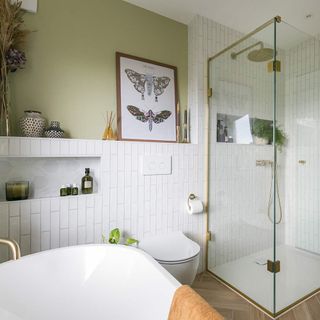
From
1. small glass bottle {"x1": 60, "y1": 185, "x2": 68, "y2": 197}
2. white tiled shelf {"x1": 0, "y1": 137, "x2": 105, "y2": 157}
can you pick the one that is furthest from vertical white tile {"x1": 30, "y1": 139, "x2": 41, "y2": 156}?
small glass bottle {"x1": 60, "y1": 185, "x2": 68, "y2": 197}

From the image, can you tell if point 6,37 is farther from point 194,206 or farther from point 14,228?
point 194,206

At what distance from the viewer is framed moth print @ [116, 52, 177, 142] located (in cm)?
186

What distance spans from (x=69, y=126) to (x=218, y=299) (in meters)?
1.88

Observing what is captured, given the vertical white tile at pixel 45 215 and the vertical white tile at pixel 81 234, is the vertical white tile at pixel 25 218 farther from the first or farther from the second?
the vertical white tile at pixel 81 234

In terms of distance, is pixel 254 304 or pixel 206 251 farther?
pixel 206 251

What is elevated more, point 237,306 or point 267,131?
point 267,131

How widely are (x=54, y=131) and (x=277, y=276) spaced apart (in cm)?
201

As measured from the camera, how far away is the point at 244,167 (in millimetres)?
1978

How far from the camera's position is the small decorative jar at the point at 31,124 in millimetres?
1430

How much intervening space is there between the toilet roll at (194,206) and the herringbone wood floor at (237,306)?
681 mm

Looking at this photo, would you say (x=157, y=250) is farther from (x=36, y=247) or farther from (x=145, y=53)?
(x=145, y=53)

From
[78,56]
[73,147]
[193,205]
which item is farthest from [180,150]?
[78,56]

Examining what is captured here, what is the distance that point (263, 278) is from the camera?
1.72 metres

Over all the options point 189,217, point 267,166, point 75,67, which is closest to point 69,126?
point 75,67
